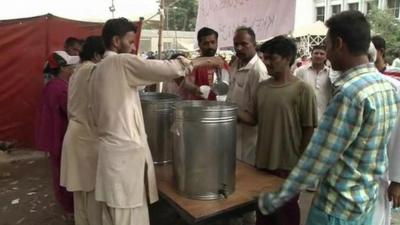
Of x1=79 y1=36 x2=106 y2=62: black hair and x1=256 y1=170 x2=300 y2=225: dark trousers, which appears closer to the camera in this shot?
x1=256 y1=170 x2=300 y2=225: dark trousers

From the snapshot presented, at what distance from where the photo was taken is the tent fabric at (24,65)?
17.8 ft

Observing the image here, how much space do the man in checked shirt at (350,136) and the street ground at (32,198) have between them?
1554 millimetres

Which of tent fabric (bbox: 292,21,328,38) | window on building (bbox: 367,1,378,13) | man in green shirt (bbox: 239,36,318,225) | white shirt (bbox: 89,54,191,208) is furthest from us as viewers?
window on building (bbox: 367,1,378,13)

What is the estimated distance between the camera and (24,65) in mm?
5527

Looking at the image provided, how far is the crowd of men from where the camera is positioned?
1.34 meters

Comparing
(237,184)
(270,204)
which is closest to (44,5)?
(237,184)

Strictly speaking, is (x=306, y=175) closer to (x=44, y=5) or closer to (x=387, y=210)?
(x=387, y=210)

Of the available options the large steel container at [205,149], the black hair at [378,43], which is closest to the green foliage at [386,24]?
the black hair at [378,43]

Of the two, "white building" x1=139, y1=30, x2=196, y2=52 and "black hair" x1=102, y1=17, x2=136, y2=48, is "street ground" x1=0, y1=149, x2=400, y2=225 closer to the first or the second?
"black hair" x1=102, y1=17, x2=136, y2=48

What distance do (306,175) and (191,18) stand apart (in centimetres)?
3633

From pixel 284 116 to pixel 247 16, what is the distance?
4.11 ft

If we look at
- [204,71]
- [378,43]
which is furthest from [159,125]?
[378,43]

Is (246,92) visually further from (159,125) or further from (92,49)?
(92,49)

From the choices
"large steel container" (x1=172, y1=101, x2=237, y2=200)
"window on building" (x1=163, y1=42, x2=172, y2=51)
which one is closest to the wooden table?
"large steel container" (x1=172, y1=101, x2=237, y2=200)
